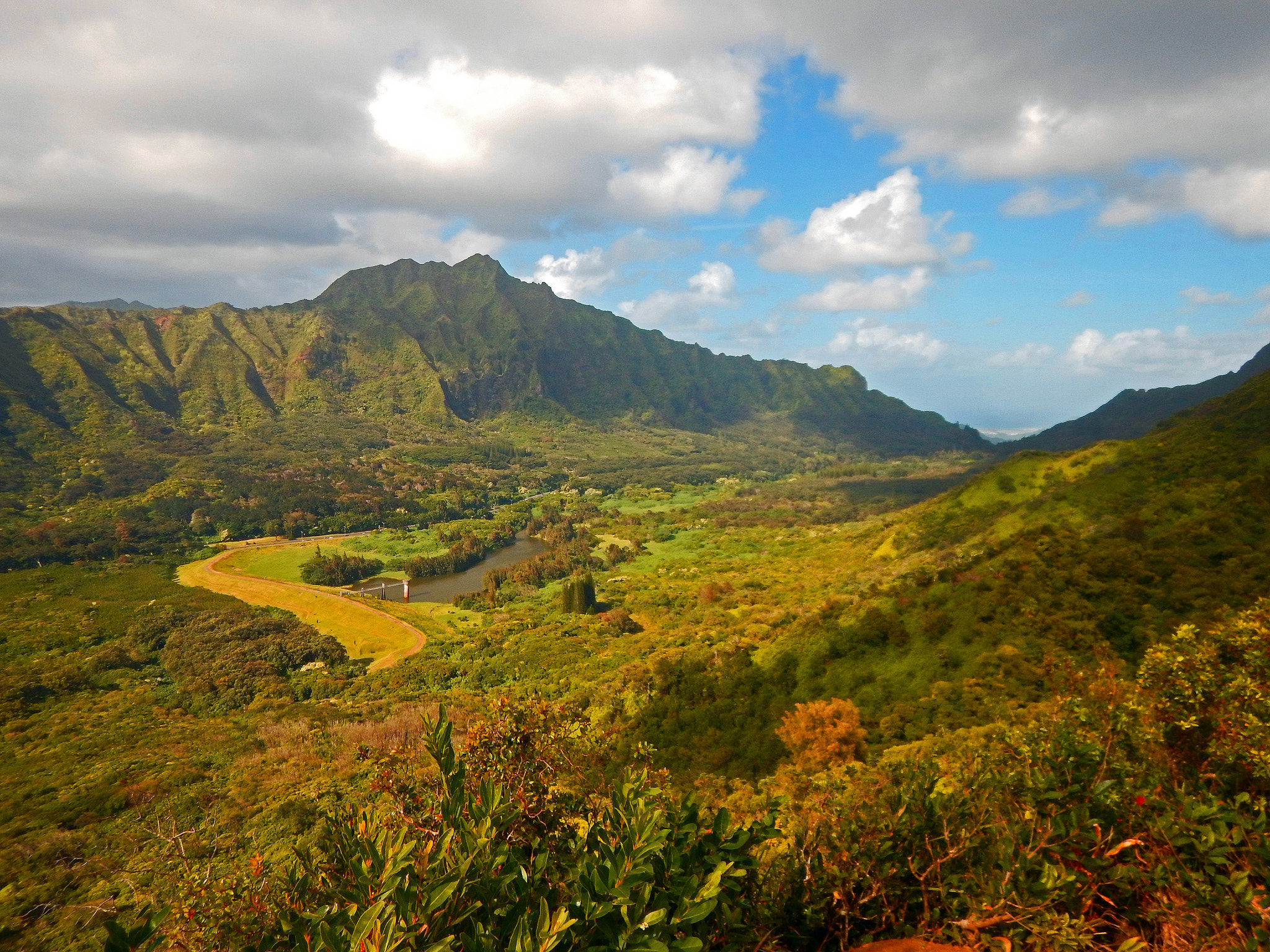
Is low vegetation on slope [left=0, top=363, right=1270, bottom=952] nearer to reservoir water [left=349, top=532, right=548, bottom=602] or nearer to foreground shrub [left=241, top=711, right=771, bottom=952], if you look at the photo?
foreground shrub [left=241, top=711, right=771, bottom=952]

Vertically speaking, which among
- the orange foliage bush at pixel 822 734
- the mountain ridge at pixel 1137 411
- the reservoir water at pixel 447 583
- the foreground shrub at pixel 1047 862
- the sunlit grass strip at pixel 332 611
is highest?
the mountain ridge at pixel 1137 411

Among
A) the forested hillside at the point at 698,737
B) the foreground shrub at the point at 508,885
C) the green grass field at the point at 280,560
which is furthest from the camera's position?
the green grass field at the point at 280,560

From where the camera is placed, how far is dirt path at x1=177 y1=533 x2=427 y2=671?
73.2 metres

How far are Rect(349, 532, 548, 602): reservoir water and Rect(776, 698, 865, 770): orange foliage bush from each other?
7692 centimetres

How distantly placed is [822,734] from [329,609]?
3094 inches

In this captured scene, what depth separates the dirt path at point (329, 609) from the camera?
73.2 m

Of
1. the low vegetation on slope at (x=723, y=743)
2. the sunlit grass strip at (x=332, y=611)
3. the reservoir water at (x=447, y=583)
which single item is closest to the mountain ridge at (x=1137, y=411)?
the low vegetation on slope at (x=723, y=743)

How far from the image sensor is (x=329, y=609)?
84.3m

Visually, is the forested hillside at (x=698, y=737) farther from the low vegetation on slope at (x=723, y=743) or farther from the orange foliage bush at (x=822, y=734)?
the orange foliage bush at (x=822, y=734)

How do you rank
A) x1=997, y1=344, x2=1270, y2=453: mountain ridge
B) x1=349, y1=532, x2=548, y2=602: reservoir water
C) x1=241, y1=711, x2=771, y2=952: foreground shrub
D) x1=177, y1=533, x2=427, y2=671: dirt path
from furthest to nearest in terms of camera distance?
x1=997, y1=344, x2=1270, y2=453: mountain ridge → x1=349, y1=532, x2=548, y2=602: reservoir water → x1=177, y1=533, x2=427, y2=671: dirt path → x1=241, y1=711, x2=771, y2=952: foreground shrub

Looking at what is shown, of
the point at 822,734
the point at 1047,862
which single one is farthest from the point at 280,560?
the point at 1047,862

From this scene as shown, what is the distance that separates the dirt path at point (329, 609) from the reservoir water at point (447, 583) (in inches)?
338

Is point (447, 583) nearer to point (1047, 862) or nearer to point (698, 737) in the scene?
point (698, 737)

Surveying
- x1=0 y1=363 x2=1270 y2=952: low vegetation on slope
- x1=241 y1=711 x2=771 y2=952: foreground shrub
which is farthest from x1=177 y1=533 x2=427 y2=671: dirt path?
x1=241 y1=711 x2=771 y2=952: foreground shrub
